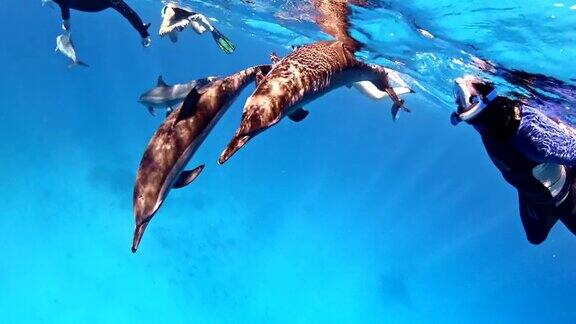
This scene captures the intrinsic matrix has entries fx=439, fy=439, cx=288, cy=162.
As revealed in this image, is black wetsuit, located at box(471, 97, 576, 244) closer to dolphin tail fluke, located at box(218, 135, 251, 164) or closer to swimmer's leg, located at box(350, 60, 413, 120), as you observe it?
swimmer's leg, located at box(350, 60, 413, 120)

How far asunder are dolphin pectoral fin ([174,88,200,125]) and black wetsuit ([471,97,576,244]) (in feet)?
10.5

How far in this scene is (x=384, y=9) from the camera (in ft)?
38.3

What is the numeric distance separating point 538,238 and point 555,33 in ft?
14.9

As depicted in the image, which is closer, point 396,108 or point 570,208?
point 570,208

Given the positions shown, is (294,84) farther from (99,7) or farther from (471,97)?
(99,7)

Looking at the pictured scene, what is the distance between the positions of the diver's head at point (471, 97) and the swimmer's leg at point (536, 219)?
8.18ft

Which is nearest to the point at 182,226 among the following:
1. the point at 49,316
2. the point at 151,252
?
the point at 151,252

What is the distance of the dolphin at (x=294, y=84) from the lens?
287 cm

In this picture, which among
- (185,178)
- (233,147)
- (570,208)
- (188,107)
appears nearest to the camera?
(233,147)

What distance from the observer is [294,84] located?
3.36m

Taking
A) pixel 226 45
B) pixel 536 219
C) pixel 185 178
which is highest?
pixel 185 178

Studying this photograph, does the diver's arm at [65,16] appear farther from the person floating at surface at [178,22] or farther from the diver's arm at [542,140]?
the diver's arm at [542,140]

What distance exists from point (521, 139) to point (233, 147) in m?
3.69

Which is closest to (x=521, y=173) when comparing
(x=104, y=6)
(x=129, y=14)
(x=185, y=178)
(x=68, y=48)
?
(x=185, y=178)
